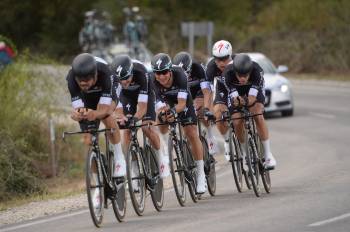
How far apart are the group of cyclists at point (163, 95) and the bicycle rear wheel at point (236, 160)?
11cm

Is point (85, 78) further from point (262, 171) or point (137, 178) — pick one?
point (262, 171)

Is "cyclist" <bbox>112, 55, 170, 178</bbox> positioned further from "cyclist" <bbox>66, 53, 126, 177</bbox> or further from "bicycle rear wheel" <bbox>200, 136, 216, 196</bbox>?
"bicycle rear wheel" <bbox>200, 136, 216, 196</bbox>

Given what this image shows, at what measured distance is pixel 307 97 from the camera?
1399 inches

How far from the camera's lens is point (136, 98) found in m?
14.1

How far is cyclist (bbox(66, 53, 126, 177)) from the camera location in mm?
12156

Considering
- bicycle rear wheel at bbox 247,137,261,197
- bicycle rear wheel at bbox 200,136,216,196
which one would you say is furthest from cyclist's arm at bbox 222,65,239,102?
bicycle rear wheel at bbox 200,136,216,196

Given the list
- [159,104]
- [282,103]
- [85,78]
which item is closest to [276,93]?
[282,103]

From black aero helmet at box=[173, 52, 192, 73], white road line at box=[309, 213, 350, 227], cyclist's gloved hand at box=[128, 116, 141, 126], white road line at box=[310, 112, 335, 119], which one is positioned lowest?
white road line at box=[309, 213, 350, 227]

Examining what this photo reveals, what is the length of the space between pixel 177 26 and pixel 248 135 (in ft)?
133

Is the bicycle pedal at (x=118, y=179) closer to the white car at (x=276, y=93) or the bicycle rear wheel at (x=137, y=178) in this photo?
the bicycle rear wheel at (x=137, y=178)

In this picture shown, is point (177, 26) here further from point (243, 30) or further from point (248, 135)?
point (248, 135)

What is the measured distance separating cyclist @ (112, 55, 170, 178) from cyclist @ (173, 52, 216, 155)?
1.26 metres

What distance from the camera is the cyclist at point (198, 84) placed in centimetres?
1542

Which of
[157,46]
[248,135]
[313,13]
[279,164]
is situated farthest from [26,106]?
[157,46]
